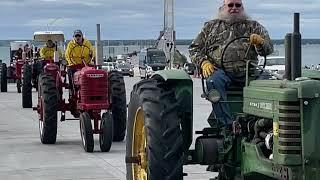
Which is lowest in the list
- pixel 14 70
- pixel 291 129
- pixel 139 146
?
pixel 139 146

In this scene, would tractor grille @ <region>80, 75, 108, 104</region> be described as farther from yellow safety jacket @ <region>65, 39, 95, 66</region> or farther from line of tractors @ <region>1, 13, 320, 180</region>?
line of tractors @ <region>1, 13, 320, 180</region>

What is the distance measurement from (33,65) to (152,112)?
13.9 meters

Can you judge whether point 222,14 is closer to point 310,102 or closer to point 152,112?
point 152,112

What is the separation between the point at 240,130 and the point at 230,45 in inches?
38.6

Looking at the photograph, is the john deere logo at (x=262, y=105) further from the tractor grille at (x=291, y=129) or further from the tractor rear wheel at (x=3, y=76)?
the tractor rear wheel at (x=3, y=76)

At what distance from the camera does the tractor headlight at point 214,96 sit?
599 centimetres

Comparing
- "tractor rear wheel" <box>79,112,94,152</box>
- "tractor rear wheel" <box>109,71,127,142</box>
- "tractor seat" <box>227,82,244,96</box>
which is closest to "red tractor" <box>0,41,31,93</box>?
"tractor rear wheel" <box>109,71,127,142</box>

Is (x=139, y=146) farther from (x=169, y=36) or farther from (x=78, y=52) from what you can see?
Result: (x=169, y=36)

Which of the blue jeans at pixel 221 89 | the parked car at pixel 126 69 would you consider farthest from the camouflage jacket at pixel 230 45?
the parked car at pixel 126 69

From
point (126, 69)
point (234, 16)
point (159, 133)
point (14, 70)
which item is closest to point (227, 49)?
point (234, 16)

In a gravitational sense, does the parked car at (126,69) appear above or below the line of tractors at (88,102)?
below

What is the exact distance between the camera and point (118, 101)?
11.9m

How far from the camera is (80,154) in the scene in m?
10.7

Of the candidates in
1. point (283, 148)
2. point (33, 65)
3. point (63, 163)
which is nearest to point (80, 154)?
point (63, 163)
